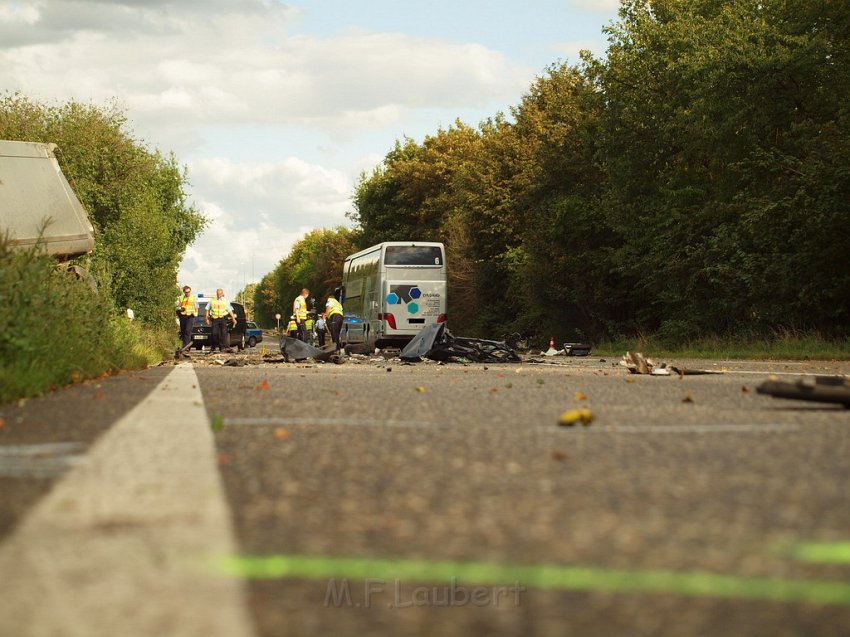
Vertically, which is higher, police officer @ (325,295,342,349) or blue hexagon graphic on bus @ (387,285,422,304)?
blue hexagon graphic on bus @ (387,285,422,304)

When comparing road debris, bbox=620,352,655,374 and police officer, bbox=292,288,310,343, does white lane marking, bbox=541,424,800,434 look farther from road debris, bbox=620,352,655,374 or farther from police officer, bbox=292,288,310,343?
police officer, bbox=292,288,310,343

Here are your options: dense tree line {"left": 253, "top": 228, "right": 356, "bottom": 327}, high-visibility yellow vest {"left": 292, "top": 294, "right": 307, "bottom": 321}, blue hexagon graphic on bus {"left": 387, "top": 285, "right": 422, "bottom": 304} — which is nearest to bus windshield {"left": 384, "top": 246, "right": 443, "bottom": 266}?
blue hexagon graphic on bus {"left": 387, "top": 285, "right": 422, "bottom": 304}

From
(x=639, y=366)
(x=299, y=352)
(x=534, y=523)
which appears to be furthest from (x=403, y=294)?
(x=534, y=523)

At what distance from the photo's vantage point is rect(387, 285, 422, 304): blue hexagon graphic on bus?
130 ft

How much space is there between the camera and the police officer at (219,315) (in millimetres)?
34531

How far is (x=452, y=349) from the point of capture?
24453mm

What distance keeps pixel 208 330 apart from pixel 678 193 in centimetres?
1731

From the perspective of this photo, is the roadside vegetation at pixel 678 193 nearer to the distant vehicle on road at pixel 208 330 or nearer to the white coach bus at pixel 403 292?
the white coach bus at pixel 403 292

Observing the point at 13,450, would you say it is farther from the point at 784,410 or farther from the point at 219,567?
the point at 784,410

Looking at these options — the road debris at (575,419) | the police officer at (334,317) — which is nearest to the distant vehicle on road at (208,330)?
the police officer at (334,317)

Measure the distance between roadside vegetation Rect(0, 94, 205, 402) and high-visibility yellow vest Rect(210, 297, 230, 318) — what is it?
1563 millimetres

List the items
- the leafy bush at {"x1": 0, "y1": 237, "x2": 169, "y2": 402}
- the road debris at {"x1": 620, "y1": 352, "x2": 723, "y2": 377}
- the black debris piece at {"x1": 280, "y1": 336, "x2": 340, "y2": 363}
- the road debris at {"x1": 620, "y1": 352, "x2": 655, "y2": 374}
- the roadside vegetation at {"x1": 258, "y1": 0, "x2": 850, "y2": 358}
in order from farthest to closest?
the roadside vegetation at {"x1": 258, "y1": 0, "x2": 850, "y2": 358}, the black debris piece at {"x1": 280, "y1": 336, "x2": 340, "y2": 363}, the road debris at {"x1": 620, "y1": 352, "x2": 655, "y2": 374}, the road debris at {"x1": 620, "y1": 352, "x2": 723, "y2": 377}, the leafy bush at {"x1": 0, "y1": 237, "x2": 169, "y2": 402}

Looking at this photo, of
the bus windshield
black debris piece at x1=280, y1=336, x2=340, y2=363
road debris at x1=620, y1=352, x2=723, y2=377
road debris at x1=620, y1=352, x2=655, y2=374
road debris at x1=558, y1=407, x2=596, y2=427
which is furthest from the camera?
the bus windshield

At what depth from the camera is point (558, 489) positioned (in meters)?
4.88
